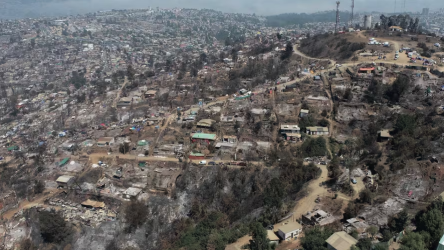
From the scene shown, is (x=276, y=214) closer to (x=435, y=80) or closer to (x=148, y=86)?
(x=435, y=80)

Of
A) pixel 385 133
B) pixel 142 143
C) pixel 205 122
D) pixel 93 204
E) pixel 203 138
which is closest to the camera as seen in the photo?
pixel 93 204

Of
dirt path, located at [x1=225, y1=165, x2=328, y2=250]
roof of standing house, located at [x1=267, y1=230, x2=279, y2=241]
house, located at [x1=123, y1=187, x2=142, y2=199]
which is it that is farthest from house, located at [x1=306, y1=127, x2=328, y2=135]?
house, located at [x1=123, y1=187, x2=142, y2=199]

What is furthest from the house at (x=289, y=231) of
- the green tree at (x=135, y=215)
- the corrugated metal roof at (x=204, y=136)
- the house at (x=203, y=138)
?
the corrugated metal roof at (x=204, y=136)

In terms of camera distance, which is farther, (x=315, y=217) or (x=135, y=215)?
(x=135, y=215)

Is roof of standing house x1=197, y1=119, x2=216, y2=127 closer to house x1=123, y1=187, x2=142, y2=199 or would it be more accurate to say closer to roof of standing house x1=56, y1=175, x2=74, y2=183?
house x1=123, y1=187, x2=142, y2=199

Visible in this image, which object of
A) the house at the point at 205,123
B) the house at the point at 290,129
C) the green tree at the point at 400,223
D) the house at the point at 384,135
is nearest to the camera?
the green tree at the point at 400,223

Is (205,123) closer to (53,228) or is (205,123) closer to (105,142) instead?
(105,142)

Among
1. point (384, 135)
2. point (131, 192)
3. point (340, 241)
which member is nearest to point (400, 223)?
point (340, 241)

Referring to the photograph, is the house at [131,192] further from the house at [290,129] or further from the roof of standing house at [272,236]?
the house at [290,129]
